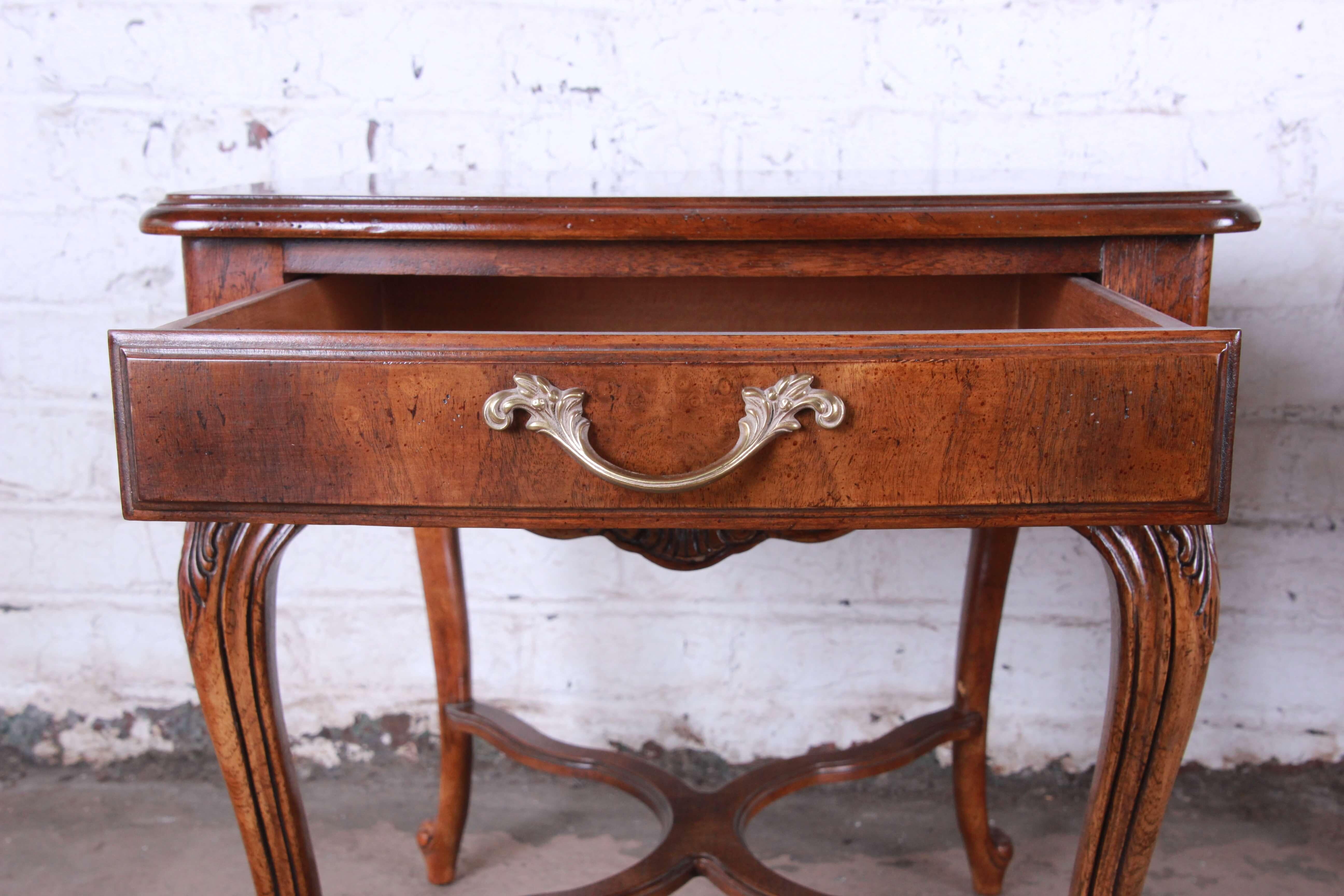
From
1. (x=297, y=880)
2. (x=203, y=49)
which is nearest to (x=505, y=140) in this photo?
(x=203, y=49)

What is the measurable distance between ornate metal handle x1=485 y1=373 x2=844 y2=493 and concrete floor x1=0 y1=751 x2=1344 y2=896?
879 millimetres

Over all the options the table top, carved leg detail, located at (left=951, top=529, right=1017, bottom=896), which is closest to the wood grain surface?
the table top

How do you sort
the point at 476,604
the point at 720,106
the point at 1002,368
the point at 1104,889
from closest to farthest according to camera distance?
1. the point at 1002,368
2. the point at 1104,889
3. the point at 720,106
4. the point at 476,604

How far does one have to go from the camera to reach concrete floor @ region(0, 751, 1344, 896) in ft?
4.42

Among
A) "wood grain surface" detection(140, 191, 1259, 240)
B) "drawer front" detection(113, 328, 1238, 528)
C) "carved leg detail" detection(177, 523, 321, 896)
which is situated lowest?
"carved leg detail" detection(177, 523, 321, 896)

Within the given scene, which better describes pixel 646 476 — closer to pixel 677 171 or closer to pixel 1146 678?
pixel 1146 678

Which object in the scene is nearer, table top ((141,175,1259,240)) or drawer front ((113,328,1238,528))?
drawer front ((113,328,1238,528))

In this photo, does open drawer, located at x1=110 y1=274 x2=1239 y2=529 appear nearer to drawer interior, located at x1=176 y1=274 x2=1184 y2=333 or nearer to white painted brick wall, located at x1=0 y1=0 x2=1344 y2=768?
drawer interior, located at x1=176 y1=274 x2=1184 y2=333

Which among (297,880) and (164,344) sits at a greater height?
(164,344)

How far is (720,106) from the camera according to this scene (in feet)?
4.42

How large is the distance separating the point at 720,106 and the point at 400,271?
0.66m

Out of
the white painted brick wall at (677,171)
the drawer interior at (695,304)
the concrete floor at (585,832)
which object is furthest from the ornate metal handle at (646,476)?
the concrete floor at (585,832)

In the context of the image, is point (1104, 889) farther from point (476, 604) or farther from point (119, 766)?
point (119, 766)

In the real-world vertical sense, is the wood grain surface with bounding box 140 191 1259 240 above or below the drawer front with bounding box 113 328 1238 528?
above
